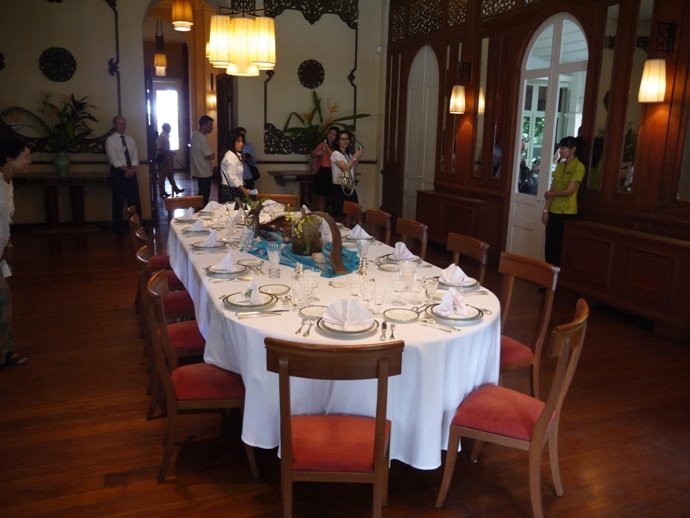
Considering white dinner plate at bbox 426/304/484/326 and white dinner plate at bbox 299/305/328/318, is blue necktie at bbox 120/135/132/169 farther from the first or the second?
white dinner plate at bbox 426/304/484/326

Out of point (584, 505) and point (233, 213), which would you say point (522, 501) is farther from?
point (233, 213)

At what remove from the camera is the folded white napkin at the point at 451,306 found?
99.7 inches

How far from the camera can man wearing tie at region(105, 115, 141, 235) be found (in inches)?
332

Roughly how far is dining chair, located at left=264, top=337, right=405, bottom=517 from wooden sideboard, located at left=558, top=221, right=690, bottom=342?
10.7ft

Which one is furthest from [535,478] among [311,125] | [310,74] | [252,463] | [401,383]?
[310,74]

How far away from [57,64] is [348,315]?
8.04m

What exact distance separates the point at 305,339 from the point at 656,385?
2.67m

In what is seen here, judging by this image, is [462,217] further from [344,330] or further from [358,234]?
[344,330]

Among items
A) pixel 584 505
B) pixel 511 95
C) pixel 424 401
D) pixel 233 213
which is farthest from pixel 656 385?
pixel 511 95

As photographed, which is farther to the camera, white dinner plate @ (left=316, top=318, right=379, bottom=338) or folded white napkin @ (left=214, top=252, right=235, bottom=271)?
folded white napkin @ (left=214, top=252, right=235, bottom=271)

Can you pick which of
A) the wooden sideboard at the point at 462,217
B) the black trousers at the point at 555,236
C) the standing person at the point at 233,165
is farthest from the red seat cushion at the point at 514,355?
the wooden sideboard at the point at 462,217

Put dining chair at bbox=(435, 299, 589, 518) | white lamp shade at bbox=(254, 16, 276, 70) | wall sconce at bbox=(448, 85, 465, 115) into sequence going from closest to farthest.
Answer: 1. dining chair at bbox=(435, 299, 589, 518)
2. white lamp shade at bbox=(254, 16, 276, 70)
3. wall sconce at bbox=(448, 85, 465, 115)

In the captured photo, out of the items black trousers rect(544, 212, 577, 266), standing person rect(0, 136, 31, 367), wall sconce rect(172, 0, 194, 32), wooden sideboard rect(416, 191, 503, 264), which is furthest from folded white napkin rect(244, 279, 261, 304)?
wall sconce rect(172, 0, 194, 32)

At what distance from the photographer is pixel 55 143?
8492mm
